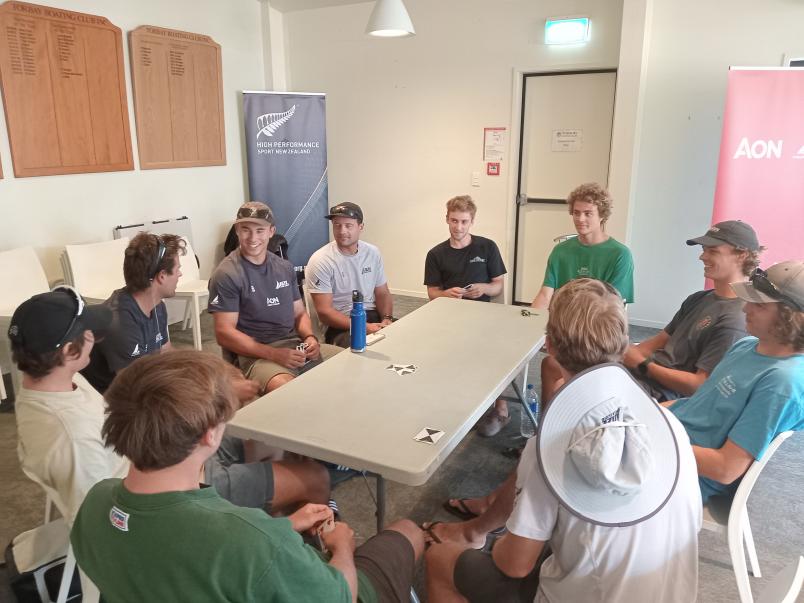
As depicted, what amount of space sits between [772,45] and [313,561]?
4696mm

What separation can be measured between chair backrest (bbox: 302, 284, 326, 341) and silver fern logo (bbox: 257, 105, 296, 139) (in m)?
2.90

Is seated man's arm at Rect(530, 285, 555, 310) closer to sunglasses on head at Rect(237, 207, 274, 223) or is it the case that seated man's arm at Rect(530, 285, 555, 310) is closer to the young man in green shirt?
sunglasses on head at Rect(237, 207, 274, 223)

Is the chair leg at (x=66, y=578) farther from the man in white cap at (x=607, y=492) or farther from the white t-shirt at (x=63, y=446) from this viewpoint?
the man in white cap at (x=607, y=492)

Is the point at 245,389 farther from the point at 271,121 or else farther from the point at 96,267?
the point at 271,121

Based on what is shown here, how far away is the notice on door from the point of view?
199 inches

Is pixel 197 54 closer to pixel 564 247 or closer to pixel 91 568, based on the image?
pixel 564 247

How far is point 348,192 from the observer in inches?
243

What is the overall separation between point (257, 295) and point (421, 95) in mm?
3476

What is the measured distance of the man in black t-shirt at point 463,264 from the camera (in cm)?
329

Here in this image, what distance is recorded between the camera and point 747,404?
1622 millimetres

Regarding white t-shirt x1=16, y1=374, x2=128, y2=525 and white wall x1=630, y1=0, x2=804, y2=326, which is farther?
white wall x1=630, y1=0, x2=804, y2=326

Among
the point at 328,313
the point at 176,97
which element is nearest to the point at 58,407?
the point at 328,313

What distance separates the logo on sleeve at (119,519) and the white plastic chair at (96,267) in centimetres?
319

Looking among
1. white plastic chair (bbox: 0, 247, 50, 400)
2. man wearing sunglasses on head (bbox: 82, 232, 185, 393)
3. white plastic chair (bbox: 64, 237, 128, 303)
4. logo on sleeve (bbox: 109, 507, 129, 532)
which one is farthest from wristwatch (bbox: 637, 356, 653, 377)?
white plastic chair (bbox: 0, 247, 50, 400)
